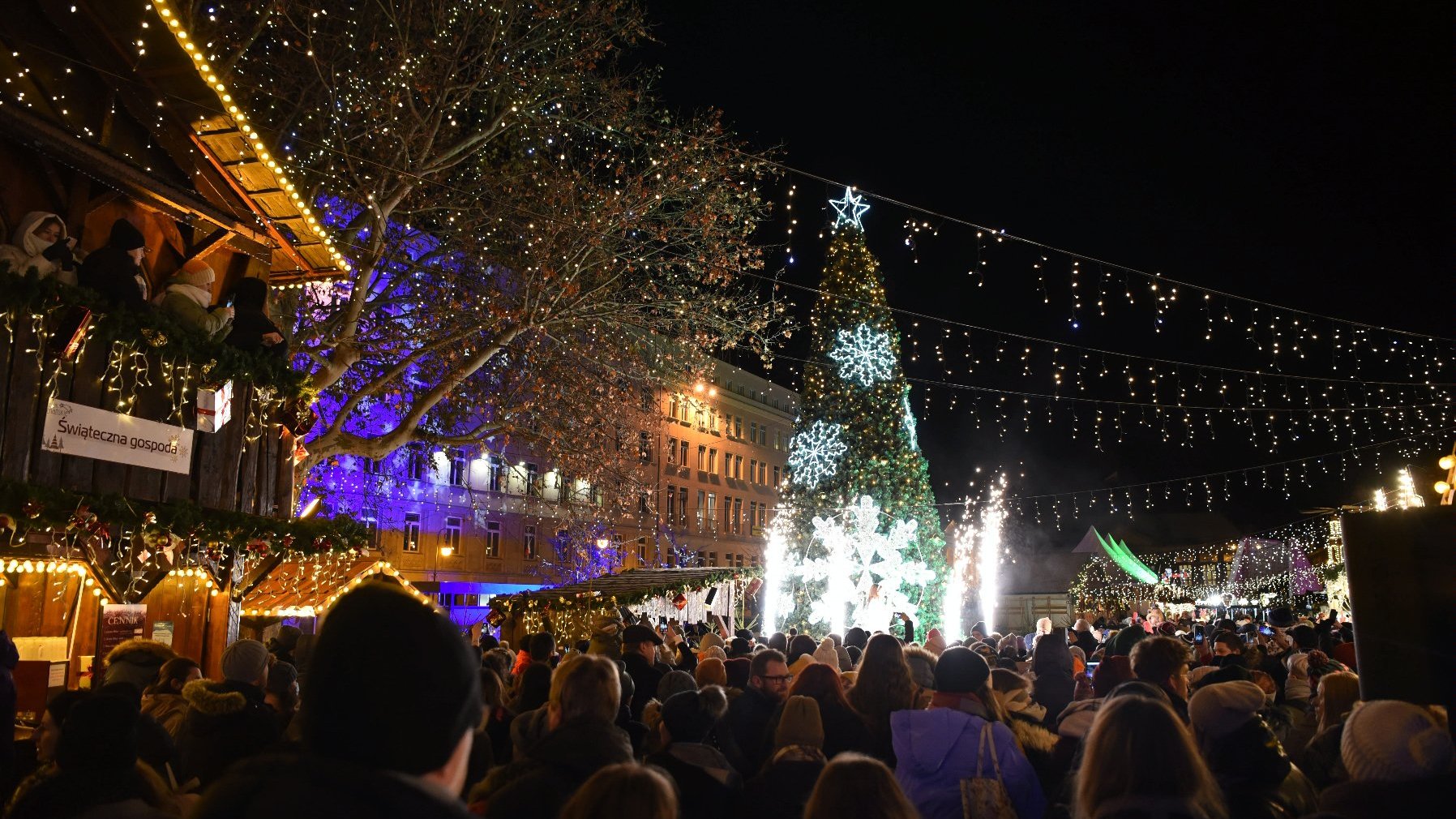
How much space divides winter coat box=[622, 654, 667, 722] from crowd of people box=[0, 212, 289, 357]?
4789 mm

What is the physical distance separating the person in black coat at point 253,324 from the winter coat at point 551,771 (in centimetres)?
707

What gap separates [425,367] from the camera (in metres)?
16.4

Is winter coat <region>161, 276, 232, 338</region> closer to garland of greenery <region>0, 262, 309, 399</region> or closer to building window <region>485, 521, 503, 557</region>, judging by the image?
garland of greenery <region>0, 262, 309, 399</region>

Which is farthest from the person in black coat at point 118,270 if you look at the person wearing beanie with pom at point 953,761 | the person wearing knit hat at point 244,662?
the person wearing beanie with pom at point 953,761

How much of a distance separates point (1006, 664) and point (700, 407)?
10011 mm

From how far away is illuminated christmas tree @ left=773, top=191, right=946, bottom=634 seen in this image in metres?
27.7

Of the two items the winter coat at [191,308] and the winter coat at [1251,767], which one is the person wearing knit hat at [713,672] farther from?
the winter coat at [191,308]

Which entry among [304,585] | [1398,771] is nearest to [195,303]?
[304,585]

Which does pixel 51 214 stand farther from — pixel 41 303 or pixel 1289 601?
pixel 1289 601

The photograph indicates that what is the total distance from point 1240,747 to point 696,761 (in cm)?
220

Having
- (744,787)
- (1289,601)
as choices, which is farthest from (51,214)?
(1289,601)

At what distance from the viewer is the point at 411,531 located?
35688 mm

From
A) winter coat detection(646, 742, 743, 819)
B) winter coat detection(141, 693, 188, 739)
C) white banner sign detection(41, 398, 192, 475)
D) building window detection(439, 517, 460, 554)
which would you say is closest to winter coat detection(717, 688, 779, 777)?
winter coat detection(646, 742, 743, 819)

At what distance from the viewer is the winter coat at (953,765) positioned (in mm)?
4117
